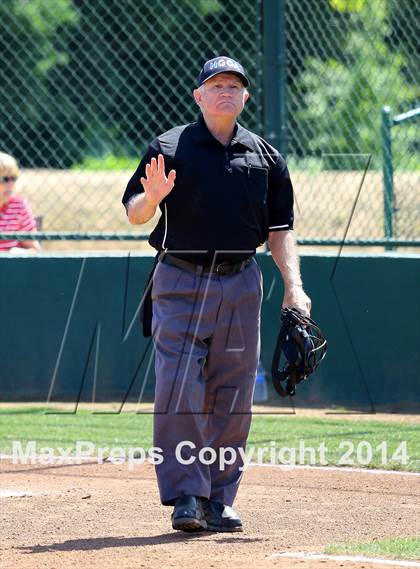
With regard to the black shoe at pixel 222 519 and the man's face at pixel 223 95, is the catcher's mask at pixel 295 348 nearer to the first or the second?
the black shoe at pixel 222 519

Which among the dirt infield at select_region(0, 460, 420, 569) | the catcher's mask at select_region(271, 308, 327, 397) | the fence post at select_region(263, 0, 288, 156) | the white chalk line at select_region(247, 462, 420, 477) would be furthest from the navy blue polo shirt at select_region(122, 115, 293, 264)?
the fence post at select_region(263, 0, 288, 156)

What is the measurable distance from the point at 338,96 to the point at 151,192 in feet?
19.2

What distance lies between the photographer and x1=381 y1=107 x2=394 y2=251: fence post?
29.2 feet

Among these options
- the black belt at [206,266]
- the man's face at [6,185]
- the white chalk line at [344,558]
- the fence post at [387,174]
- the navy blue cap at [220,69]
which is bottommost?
the fence post at [387,174]

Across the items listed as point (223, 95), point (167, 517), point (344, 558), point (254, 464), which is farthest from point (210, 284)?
point (254, 464)

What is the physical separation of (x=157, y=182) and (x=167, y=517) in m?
1.61

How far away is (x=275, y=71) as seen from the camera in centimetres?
879

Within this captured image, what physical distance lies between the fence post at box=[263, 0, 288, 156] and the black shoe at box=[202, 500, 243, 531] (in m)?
4.31

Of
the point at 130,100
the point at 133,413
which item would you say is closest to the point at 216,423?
the point at 133,413

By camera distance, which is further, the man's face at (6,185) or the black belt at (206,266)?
the man's face at (6,185)

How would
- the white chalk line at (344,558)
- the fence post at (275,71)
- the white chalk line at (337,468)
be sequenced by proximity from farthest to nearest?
the fence post at (275,71) < the white chalk line at (337,468) < the white chalk line at (344,558)

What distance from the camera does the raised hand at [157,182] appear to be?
466 cm

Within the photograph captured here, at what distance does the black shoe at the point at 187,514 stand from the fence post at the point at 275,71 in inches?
175

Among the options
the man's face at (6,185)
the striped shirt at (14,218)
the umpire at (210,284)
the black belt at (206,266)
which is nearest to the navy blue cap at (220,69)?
the umpire at (210,284)
